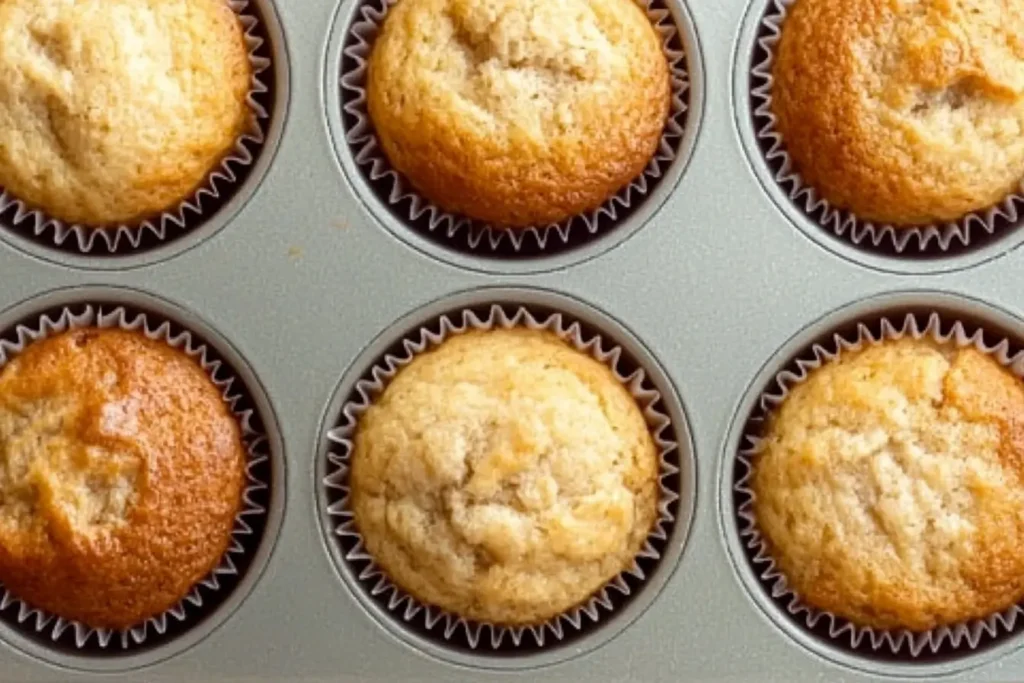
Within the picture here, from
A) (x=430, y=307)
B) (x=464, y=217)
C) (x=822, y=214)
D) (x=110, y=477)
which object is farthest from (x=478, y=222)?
(x=110, y=477)

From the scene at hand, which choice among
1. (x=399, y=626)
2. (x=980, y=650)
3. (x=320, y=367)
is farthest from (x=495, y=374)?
(x=980, y=650)

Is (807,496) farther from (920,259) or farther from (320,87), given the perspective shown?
(320,87)

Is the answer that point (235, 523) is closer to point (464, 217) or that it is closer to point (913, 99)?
point (464, 217)

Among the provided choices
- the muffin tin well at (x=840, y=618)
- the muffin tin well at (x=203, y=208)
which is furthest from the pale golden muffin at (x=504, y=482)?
the muffin tin well at (x=203, y=208)

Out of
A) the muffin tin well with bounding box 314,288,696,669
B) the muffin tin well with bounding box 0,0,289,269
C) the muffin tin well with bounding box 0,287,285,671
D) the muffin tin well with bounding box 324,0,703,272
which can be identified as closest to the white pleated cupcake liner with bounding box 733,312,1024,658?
the muffin tin well with bounding box 314,288,696,669

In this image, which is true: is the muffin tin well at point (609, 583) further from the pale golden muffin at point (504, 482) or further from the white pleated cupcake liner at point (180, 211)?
the white pleated cupcake liner at point (180, 211)

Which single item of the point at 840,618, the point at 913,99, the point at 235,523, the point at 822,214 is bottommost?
the point at 840,618
